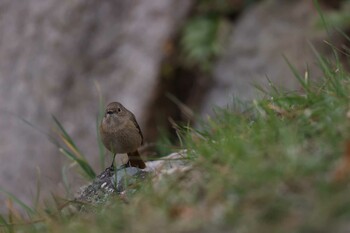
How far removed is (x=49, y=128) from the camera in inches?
378

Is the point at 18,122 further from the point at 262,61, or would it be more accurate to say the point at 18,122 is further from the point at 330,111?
the point at 330,111

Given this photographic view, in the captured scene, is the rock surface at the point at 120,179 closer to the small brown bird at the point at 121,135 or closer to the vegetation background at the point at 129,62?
the small brown bird at the point at 121,135

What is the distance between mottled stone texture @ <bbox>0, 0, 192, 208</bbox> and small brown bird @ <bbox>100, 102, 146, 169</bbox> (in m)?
3.68

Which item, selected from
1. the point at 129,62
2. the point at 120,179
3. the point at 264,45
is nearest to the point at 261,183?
the point at 120,179

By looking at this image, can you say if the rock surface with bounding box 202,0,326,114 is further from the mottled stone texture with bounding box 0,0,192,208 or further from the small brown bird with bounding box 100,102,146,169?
the small brown bird with bounding box 100,102,146,169

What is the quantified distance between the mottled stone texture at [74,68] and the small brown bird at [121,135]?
3681 mm

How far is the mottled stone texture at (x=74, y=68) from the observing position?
9711 mm

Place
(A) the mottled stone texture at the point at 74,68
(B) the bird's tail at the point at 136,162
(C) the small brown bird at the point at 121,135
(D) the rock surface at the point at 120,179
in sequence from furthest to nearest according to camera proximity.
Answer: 1. (A) the mottled stone texture at the point at 74,68
2. (C) the small brown bird at the point at 121,135
3. (B) the bird's tail at the point at 136,162
4. (D) the rock surface at the point at 120,179

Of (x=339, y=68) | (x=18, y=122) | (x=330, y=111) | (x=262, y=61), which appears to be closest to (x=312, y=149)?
(x=330, y=111)

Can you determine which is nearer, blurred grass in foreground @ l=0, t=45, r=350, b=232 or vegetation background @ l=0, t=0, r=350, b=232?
blurred grass in foreground @ l=0, t=45, r=350, b=232

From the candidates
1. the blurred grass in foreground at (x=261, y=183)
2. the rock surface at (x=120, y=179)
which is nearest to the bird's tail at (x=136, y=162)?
the rock surface at (x=120, y=179)

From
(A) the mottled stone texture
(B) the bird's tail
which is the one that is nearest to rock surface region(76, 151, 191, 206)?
(B) the bird's tail

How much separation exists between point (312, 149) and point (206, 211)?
0.69 meters

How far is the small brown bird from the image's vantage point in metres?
5.64
